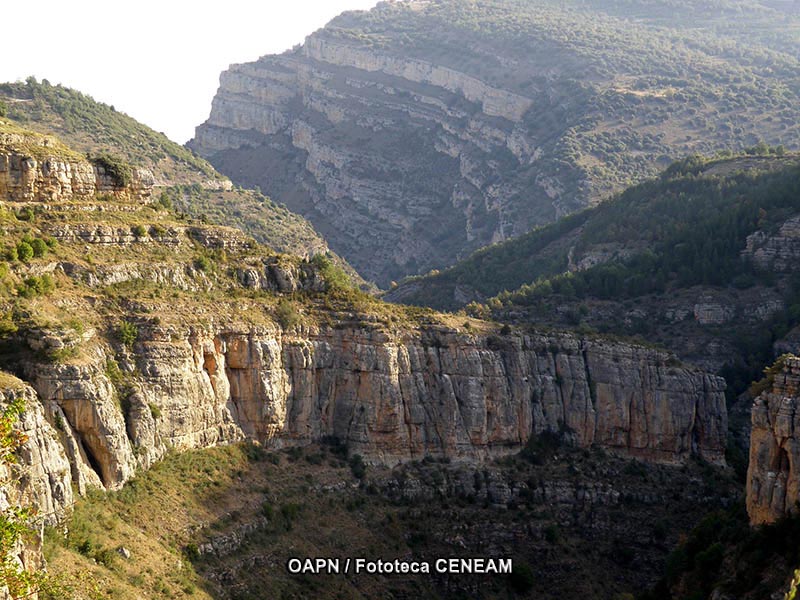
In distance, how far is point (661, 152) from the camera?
19262 centimetres

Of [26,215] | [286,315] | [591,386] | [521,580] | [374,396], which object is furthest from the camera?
[591,386]

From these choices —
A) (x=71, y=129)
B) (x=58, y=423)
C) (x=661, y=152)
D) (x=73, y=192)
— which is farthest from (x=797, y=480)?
(x=661, y=152)

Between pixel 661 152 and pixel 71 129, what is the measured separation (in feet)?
245

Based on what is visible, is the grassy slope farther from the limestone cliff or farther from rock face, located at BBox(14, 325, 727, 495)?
the limestone cliff

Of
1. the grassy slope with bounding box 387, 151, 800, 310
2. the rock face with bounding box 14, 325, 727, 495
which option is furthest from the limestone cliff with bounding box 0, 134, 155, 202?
the grassy slope with bounding box 387, 151, 800, 310

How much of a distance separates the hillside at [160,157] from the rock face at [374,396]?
57245 mm

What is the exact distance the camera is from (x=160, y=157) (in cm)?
16912

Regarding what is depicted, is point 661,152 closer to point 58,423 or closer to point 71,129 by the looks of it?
point 71,129

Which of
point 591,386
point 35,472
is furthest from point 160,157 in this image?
point 35,472

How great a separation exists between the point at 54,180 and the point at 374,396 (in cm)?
2020

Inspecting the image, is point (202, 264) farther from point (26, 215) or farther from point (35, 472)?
point (35, 472)

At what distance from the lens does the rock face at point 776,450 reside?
63.5 m

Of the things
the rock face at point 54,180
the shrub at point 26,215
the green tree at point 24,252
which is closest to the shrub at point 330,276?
the rock face at point 54,180

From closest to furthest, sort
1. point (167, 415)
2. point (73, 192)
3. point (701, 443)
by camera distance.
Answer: point (167, 415), point (73, 192), point (701, 443)
